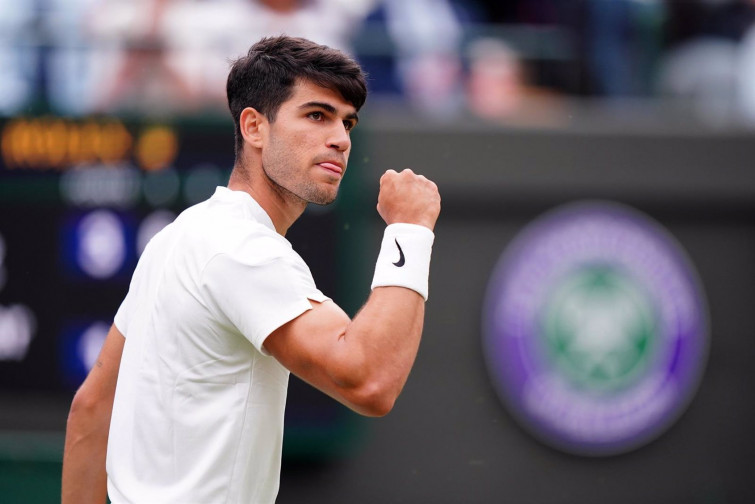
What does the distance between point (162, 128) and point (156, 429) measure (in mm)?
3461

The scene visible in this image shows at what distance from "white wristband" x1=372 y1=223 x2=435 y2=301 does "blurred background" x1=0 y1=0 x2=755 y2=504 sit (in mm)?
3198

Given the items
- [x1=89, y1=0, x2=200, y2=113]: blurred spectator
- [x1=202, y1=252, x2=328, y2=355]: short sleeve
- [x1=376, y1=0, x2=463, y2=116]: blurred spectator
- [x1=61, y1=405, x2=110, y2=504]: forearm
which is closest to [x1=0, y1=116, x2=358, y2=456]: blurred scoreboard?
[x1=89, y1=0, x2=200, y2=113]: blurred spectator

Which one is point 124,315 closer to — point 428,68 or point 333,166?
point 333,166

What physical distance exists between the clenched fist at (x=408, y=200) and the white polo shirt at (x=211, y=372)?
240mm

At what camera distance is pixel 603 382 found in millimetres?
6012

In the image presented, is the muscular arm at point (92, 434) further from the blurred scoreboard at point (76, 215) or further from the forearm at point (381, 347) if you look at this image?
the blurred scoreboard at point (76, 215)

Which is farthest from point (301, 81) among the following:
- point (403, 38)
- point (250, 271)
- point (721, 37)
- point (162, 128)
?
point (721, 37)

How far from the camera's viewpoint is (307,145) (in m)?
2.62

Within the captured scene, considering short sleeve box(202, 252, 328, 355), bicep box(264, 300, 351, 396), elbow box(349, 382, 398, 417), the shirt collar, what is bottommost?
elbow box(349, 382, 398, 417)

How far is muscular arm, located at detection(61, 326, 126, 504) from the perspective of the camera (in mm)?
2768

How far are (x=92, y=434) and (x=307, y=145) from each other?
817 millimetres

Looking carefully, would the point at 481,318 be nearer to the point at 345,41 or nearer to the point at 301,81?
the point at 345,41

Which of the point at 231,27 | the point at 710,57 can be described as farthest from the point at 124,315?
the point at 710,57

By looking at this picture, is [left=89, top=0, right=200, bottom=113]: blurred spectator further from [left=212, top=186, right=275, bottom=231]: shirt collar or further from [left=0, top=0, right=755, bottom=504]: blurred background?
[left=212, top=186, right=275, bottom=231]: shirt collar
